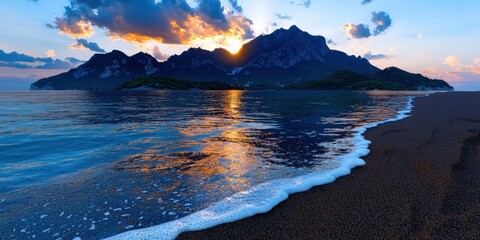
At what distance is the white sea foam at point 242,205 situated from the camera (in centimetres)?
649

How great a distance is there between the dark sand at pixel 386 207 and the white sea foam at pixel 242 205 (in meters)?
0.27

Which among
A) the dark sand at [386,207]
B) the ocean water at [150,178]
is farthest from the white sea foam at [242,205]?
the dark sand at [386,207]

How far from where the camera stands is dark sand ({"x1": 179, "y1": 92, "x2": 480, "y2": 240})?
614cm

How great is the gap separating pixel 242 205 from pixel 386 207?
12.6ft

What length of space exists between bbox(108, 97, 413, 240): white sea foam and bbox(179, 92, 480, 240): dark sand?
0.27 meters

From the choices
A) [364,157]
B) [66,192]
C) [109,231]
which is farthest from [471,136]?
[66,192]

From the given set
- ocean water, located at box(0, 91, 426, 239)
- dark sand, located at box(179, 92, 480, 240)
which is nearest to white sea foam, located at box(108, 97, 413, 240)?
ocean water, located at box(0, 91, 426, 239)

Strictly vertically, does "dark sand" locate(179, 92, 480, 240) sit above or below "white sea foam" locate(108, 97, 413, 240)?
above

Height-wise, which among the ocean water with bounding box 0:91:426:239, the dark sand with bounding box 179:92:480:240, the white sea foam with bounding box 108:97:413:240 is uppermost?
the dark sand with bounding box 179:92:480:240

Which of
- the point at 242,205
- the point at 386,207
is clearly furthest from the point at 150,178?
the point at 386,207

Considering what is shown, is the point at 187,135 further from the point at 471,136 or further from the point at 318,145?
the point at 471,136

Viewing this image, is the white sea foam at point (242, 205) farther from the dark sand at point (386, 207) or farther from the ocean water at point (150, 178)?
the dark sand at point (386, 207)

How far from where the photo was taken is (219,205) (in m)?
7.91

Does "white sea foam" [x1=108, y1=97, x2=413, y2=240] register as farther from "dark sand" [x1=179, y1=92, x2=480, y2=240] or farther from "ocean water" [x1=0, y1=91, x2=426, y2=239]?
"dark sand" [x1=179, y1=92, x2=480, y2=240]
